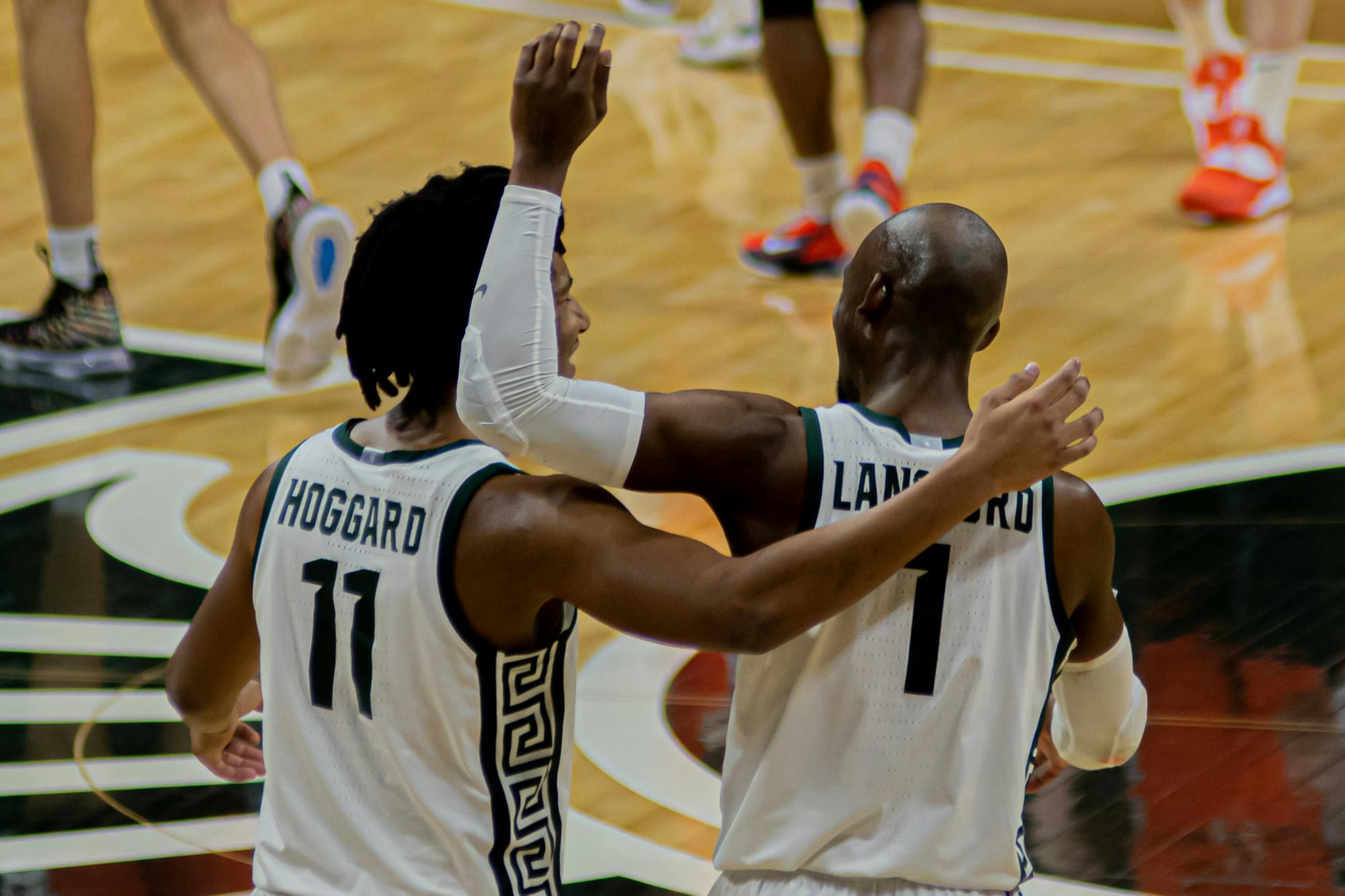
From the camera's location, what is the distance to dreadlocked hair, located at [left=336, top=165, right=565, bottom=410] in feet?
6.11

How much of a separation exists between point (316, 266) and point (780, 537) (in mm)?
2568

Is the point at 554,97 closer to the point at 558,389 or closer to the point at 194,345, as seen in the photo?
the point at 558,389

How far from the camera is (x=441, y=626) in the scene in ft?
5.82

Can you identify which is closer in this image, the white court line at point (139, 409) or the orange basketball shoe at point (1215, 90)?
the white court line at point (139, 409)

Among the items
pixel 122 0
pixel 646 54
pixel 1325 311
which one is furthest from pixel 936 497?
pixel 122 0

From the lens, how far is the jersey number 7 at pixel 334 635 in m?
1.81

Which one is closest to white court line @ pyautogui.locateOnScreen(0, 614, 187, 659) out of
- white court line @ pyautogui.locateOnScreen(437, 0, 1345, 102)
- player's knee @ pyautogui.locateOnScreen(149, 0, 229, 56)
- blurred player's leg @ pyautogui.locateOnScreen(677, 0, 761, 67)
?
player's knee @ pyautogui.locateOnScreen(149, 0, 229, 56)

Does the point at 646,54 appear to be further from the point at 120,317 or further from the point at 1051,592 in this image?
the point at 1051,592

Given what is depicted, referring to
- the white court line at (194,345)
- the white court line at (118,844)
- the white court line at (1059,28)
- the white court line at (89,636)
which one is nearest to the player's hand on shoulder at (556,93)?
the white court line at (118,844)

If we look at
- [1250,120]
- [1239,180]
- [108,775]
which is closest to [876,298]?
[108,775]

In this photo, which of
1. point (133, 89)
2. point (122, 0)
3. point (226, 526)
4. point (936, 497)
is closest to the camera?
point (936, 497)

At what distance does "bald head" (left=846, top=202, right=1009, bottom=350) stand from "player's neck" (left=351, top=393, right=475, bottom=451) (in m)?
0.40

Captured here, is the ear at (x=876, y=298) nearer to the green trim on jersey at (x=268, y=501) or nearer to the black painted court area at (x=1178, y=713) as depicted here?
the green trim on jersey at (x=268, y=501)

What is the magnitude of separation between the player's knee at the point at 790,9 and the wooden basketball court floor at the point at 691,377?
0.69 metres
